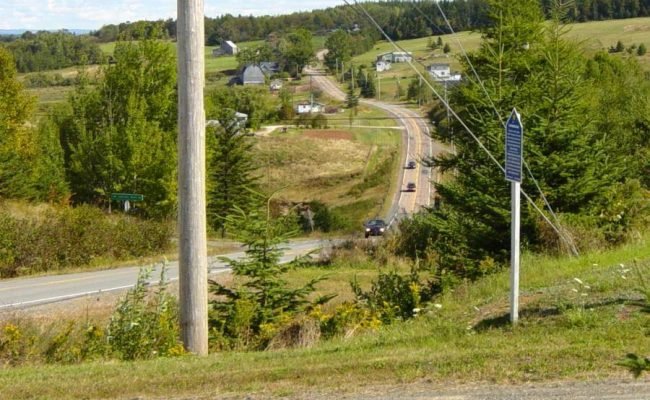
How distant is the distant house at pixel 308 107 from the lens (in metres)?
121

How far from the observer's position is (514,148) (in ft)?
30.3

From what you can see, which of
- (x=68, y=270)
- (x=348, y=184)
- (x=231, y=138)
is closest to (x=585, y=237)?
(x=68, y=270)

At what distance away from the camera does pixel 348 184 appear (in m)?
84.4

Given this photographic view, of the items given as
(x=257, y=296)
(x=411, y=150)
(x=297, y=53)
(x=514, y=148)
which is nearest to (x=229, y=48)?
(x=297, y=53)

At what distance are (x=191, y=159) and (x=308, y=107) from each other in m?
115

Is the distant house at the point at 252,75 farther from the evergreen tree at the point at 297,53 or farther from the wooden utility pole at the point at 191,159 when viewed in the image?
the wooden utility pole at the point at 191,159

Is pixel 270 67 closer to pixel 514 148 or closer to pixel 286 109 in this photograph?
pixel 286 109

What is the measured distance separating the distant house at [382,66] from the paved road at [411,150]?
8.44 metres

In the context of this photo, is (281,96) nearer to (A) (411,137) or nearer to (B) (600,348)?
(A) (411,137)

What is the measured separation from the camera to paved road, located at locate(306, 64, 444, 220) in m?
74.1

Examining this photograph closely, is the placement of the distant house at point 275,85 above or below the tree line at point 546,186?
below

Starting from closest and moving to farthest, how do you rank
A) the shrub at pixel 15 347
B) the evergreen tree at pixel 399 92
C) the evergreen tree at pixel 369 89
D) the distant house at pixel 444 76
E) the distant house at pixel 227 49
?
the shrub at pixel 15 347
the distant house at pixel 444 76
the evergreen tree at pixel 399 92
the evergreen tree at pixel 369 89
the distant house at pixel 227 49

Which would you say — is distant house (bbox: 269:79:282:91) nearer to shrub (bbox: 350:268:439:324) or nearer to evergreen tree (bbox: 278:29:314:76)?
evergreen tree (bbox: 278:29:314:76)

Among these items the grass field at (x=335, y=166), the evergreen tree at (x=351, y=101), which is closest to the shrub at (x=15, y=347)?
the grass field at (x=335, y=166)
